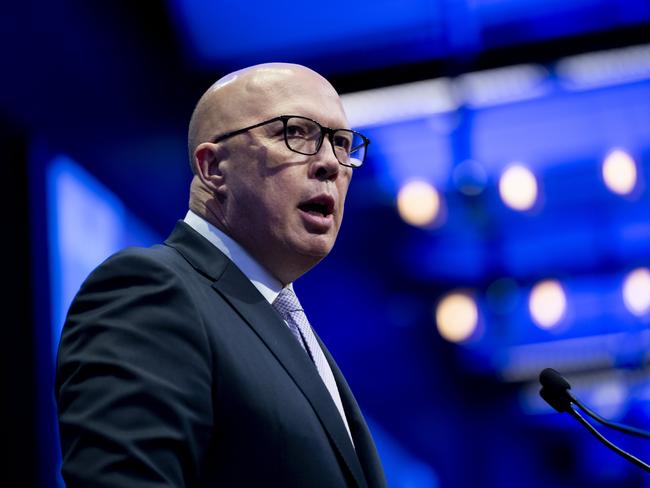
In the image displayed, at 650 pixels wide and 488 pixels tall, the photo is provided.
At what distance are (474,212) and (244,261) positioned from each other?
448cm

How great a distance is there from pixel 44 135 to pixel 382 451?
9.97 feet

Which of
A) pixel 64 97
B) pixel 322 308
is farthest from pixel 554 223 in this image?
pixel 64 97

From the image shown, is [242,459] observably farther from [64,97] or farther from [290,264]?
[64,97]

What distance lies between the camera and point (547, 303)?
5.97 m

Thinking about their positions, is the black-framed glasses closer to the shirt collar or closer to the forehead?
the forehead

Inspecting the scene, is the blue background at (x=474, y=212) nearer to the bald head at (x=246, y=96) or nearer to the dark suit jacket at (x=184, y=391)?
the bald head at (x=246, y=96)

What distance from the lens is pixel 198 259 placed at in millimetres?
1604

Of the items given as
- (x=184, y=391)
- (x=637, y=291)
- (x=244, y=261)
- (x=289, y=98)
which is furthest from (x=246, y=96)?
(x=637, y=291)

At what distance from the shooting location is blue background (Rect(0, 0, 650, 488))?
19.0 feet

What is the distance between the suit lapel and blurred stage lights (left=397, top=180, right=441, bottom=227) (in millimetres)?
4500

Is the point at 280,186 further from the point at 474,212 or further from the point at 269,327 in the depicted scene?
the point at 474,212

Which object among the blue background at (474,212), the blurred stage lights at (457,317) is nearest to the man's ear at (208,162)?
the blue background at (474,212)

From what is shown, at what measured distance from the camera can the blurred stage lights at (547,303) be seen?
19.5 ft

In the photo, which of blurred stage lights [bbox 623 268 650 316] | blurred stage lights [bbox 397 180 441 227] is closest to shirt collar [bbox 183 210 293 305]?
blurred stage lights [bbox 397 180 441 227]
